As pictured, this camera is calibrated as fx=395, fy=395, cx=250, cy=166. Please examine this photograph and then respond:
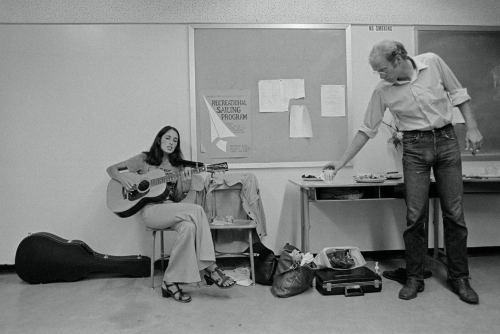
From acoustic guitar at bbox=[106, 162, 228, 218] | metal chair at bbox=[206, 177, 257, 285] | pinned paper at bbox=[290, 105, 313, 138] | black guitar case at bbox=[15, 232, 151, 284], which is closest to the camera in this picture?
acoustic guitar at bbox=[106, 162, 228, 218]

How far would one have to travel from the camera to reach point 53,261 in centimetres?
291

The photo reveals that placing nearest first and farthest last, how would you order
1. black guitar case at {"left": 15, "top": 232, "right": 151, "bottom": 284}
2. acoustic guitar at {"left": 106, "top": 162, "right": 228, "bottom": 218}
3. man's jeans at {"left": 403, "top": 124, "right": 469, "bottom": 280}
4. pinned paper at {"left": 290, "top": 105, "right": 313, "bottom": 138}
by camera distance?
man's jeans at {"left": 403, "top": 124, "right": 469, "bottom": 280} < acoustic guitar at {"left": 106, "top": 162, "right": 228, "bottom": 218} < black guitar case at {"left": 15, "top": 232, "right": 151, "bottom": 284} < pinned paper at {"left": 290, "top": 105, "right": 313, "bottom": 138}

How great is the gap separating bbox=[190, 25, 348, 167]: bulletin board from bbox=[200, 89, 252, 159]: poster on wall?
2 centimetres

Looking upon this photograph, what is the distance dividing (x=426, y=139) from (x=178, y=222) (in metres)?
1.65

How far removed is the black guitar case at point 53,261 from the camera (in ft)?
9.53

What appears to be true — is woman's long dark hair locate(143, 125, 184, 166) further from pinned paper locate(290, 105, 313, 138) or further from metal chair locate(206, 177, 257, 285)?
pinned paper locate(290, 105, 313, 138)

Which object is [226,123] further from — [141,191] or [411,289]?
[411,289]

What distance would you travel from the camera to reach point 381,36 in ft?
Result: 11.0

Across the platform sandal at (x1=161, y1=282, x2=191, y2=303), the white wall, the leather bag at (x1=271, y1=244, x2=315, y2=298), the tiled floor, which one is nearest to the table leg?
the leather bag at (x1=271, y1=244, x2=315, y2=298)

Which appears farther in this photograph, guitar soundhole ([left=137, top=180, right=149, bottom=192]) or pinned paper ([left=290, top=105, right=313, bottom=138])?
pinned paper ([left=290, top=105, right=313, bottom=138])

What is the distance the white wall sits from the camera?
319 cm

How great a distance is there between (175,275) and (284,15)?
224cm

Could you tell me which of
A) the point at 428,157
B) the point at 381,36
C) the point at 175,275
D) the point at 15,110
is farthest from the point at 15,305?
the point at 381,36

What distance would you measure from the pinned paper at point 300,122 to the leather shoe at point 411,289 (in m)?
1.37
